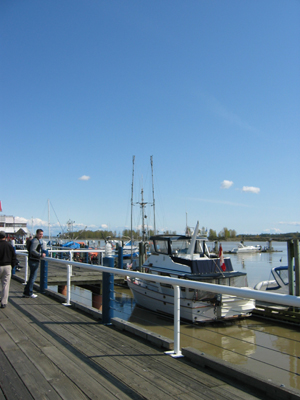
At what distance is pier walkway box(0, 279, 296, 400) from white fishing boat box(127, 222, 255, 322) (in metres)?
6.12

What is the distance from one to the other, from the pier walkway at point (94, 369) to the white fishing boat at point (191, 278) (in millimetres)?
6119

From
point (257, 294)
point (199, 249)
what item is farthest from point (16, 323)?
point (199, 249)

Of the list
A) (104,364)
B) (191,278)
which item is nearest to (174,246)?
(191,278)

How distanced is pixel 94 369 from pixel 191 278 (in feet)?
26.4

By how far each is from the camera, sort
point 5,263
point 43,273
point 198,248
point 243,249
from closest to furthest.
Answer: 1. point 5,263
2. point 43,273
3. point 198,248
4. point 243,249

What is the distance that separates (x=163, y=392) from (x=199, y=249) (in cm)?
1158

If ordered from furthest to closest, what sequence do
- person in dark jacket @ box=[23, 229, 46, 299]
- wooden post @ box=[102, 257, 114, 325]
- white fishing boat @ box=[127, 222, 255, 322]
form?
1. white fishing boat @ box=[127, 222, 255, 322]
2. person in dark jacket @ box=[23, 229, 46, 299]
3. wooden post @ box=[102, 257, 114, 325]

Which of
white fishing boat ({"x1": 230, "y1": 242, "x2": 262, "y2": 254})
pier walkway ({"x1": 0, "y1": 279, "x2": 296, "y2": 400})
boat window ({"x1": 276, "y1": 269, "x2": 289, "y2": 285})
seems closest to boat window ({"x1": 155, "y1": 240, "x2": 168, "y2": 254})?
boat window ({"x1": 276, "y1": 269, "x2": 289, "y2": 285})

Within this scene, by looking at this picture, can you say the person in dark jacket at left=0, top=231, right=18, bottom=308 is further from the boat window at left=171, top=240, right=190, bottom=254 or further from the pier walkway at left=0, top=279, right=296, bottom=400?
the boat window at left=171, top=240, right=190, bottom=254

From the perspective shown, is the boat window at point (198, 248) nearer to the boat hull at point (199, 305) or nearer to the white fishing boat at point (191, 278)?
the white fishing boat at point (191, 278)

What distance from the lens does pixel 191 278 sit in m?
11.4

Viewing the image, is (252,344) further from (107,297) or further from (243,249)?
(243,249)

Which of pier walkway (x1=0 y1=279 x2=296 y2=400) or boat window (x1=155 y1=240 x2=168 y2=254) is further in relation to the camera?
boat window (x1=155 y1=240 x2=168 y2=254)

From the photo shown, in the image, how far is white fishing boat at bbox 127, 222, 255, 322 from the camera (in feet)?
36.7
